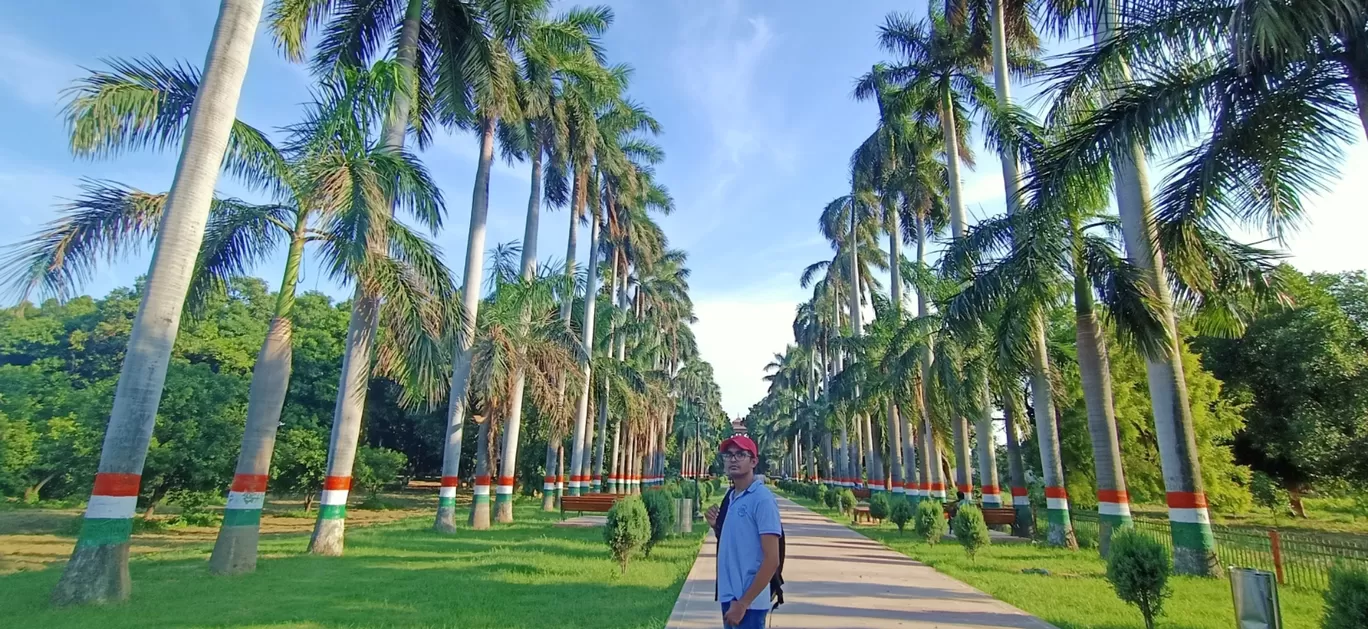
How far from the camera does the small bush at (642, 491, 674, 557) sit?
13219mm

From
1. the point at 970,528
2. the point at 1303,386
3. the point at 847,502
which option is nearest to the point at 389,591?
the point at 970,528

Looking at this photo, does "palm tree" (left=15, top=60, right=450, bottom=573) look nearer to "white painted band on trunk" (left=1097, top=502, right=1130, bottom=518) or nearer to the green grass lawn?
the green grass lawn

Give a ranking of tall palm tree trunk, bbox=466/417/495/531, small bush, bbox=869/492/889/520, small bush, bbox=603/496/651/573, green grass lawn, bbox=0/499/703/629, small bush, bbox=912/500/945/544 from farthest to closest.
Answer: small bush, bbox=869/492/889/520, tall palm tree trunk, bbox=466/417/495/531, small bush, bbox=912/500/945/544, small bush, bbox=603/496/651/573, green grass lawn, bbox=0/499/703/629

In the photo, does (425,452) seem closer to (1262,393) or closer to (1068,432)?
(1068,432)

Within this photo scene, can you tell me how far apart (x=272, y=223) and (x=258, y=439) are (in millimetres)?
3419

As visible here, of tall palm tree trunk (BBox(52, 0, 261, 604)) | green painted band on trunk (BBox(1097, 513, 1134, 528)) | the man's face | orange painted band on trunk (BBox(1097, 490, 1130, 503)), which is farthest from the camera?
orange painted band on trunk (BBox(1097, 490, 1130, 503))

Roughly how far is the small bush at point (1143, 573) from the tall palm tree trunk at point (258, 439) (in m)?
10.7

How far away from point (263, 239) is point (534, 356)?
27.3ft

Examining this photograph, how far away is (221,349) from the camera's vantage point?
3098cm

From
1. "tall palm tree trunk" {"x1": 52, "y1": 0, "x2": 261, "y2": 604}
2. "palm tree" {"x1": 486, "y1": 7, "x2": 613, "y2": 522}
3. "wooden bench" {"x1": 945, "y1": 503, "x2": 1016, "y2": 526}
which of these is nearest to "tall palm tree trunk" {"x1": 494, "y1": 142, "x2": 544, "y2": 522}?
"palm tree" {"x1": 486, "y1": 7, "x2": 613, "y2": 522}

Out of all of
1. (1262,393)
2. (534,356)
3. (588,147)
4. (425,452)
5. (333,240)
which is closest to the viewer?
(333,240)

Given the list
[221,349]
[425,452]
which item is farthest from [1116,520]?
[425,452]

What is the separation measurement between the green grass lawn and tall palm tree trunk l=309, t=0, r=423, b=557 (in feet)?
1.63

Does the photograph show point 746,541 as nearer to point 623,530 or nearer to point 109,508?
point 623,530
